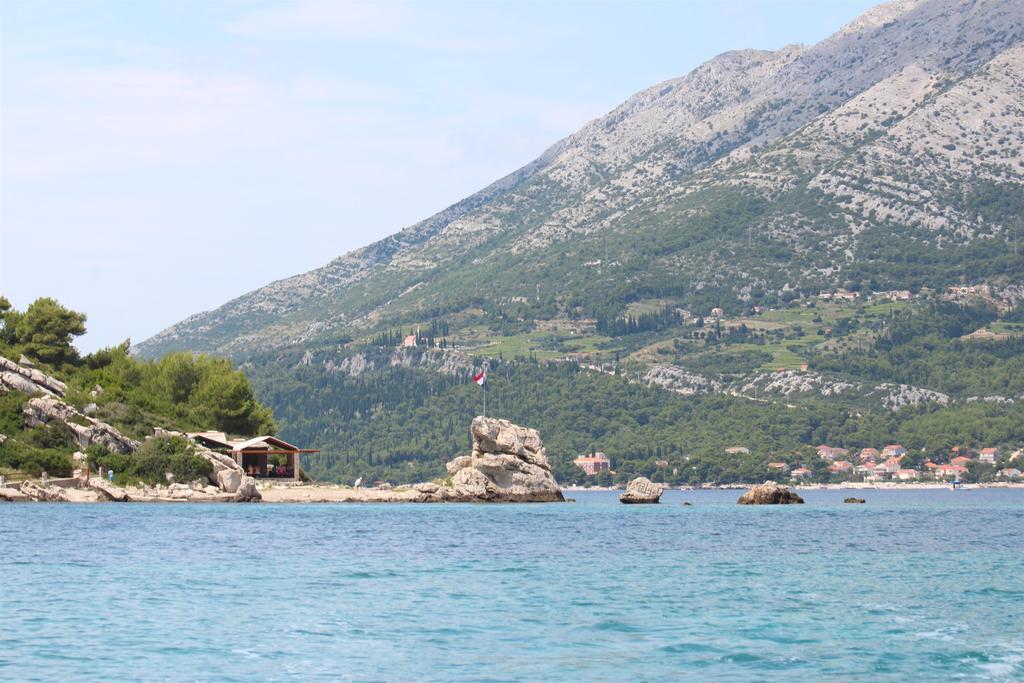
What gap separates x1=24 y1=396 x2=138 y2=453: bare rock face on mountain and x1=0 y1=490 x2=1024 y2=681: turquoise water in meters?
27.8

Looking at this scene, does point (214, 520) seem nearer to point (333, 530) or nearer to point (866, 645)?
point (333, 530)

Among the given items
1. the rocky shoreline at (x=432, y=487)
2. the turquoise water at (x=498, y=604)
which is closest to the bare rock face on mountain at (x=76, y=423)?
the rocky shoreline at (x=432, y=487)

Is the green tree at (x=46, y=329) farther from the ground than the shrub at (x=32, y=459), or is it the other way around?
the green tree at (x=46, y=329)

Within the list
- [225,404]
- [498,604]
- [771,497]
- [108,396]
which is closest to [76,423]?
[108,396]

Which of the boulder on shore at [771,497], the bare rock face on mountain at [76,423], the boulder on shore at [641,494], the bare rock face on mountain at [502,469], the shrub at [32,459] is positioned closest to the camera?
the shrub at [32,459]

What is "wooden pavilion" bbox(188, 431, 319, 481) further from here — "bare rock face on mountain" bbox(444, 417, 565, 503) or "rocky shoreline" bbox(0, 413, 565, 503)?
"bare rock face on mountain" bbox(444, 417, 565, 503)

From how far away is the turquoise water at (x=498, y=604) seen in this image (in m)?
29.8

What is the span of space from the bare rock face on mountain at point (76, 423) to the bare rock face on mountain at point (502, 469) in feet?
80.2

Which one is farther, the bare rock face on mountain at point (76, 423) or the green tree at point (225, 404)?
the green tree at point (225, 404)

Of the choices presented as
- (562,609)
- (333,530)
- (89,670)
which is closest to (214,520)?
(333,530)

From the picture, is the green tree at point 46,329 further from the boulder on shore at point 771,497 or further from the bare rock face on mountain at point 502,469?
the boulder on shore at point 771,497

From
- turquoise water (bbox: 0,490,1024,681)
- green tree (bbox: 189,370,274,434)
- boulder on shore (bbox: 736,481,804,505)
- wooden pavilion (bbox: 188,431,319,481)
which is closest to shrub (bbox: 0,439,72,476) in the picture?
wooden pavilion (bbox: 188,431,319,481)

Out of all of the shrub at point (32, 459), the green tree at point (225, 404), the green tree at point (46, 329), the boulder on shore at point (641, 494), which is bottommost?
the boulder on shore at point (641, 494)

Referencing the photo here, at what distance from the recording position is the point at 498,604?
3975 centimetres
